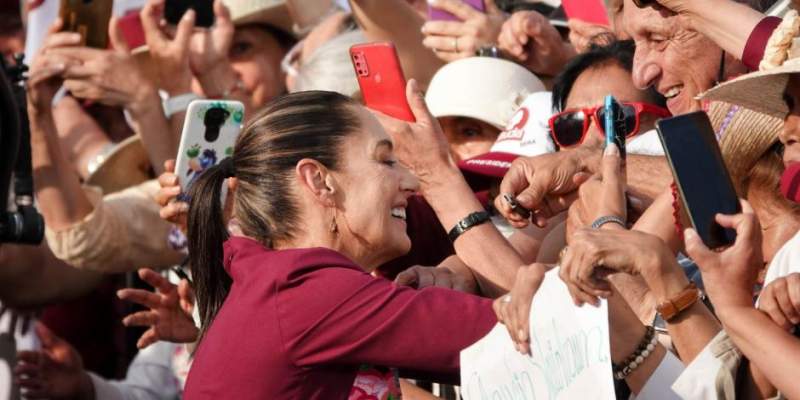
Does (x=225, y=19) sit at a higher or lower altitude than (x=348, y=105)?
lower

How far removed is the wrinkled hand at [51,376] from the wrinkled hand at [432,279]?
8.91 feet

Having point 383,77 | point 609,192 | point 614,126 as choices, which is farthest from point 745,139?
point 383,77

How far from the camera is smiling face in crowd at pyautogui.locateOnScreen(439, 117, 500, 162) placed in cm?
596

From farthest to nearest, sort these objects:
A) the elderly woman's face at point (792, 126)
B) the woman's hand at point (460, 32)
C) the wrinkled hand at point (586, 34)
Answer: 1. the woman's hand at point (460, 32)
2. the wrinkled hand at point (586, 34)
3. the elderly woman's face at point (792, 126)

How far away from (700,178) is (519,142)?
217 cm

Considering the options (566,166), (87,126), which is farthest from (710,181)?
(87,126)

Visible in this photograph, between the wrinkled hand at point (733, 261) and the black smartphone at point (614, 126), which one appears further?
the black smartphone at point (614, 126)

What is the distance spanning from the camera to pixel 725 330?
342 centimetres

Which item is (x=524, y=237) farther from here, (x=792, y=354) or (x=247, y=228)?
(x=792, y=354)

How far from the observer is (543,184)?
4.59m

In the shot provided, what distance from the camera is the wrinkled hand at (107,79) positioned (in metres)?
7.33

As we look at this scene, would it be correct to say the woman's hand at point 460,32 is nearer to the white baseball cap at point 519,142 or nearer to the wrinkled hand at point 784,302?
the white baseball cap at point 519,142

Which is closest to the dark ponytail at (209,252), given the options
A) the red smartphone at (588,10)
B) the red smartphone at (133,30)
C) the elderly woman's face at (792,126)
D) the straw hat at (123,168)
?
the elderly woman's face at (792,126)

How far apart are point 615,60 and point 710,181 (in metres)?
2.05
